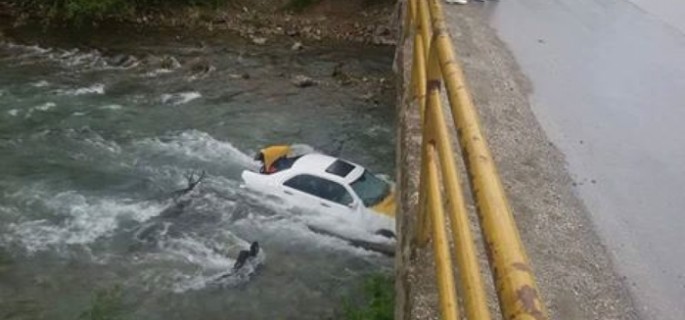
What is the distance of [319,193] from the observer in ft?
43.0

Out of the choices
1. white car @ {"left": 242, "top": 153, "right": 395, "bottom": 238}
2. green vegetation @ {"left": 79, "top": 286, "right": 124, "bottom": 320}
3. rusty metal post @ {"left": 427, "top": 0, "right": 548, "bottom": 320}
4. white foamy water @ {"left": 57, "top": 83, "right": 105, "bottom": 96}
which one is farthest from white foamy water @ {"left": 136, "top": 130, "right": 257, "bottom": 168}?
rusty metal post @ {"left": 427, "top": 0, "right": 548, "bottom": 320}

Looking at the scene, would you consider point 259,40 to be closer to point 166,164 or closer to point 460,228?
point 166,164

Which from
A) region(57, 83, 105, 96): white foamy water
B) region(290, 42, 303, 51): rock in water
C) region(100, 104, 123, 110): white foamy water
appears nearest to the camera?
region(100, 104, 123, 110): white foamy water

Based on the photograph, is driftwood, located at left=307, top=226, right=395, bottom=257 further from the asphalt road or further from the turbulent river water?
the asphalt road

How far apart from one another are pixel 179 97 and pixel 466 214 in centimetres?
1699

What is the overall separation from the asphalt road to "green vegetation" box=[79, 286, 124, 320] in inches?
222

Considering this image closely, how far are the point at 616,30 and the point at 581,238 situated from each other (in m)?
10.7

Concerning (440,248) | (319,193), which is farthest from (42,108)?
(440,248)

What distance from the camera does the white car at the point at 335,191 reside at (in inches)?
497

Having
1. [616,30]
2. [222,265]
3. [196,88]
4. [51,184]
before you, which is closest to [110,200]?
[51,184]

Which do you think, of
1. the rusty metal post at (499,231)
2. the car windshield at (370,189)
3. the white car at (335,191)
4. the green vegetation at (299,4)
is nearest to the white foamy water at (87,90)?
the white car at (335,191)

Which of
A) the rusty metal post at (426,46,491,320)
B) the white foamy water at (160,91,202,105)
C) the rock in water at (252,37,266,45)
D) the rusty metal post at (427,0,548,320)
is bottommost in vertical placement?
the rock in water at (252,37,266,45)

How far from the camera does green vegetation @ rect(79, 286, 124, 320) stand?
9367 mm

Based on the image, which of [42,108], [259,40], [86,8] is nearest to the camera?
[42,108]
